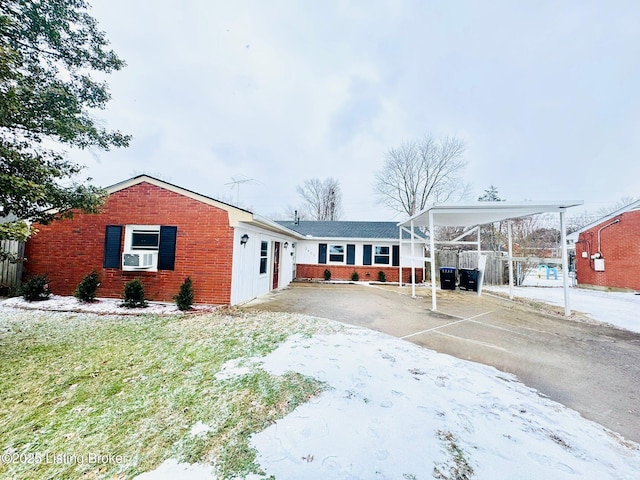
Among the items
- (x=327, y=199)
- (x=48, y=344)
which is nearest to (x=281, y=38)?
(x=48, y=344)

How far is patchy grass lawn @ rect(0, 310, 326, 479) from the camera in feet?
6.08

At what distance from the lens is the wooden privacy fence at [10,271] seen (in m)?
7.36

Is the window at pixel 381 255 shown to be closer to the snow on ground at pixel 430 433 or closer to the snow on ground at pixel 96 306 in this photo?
the snow on ground at pixel 96 306

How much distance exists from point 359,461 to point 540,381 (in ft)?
9.70

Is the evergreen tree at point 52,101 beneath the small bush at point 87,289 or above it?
above

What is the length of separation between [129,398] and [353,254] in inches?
507

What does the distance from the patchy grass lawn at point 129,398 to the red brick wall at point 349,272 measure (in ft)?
33.1

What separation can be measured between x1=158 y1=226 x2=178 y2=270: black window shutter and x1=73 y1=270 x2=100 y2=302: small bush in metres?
1.63

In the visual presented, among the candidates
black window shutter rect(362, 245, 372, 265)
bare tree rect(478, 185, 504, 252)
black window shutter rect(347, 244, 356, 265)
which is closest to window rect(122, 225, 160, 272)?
black window shutter rect(347, 244, 356, 265)

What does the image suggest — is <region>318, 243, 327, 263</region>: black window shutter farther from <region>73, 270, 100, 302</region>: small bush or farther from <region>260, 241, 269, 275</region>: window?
<region>73, 270, 100, 302</region>: small bush

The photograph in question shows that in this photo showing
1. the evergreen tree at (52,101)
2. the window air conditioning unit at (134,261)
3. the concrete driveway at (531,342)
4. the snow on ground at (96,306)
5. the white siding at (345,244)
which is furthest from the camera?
the white siding at (345,244)

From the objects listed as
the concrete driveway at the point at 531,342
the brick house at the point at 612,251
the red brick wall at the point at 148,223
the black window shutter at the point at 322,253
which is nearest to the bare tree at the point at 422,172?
the brick house at the point at 612,251

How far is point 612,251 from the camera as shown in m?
11.8

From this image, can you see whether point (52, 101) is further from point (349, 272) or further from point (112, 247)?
point (349, 272)
